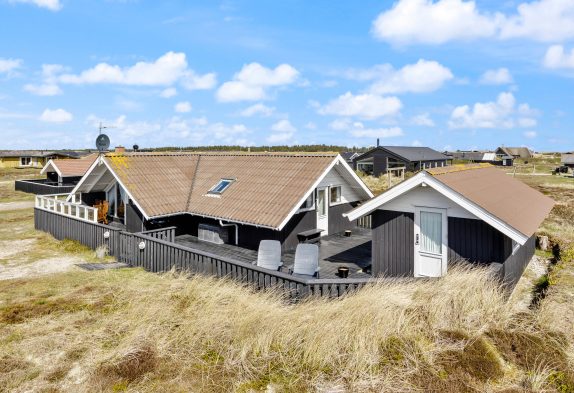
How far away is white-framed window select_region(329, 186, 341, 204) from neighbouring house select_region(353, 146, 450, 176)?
37.6 metres

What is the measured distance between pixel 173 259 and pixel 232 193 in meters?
5.12

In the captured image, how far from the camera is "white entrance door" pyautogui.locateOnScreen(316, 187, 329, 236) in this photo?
59.7ft

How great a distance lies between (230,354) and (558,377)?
216 inches

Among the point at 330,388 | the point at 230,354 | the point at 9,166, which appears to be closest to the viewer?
the point at 330,388

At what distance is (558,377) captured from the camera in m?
6.39

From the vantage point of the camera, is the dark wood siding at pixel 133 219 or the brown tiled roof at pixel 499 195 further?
the dark wood siding at pixel 133 219

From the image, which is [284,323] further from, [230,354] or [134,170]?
[134,170]

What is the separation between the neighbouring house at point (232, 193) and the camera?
1587 centimetres

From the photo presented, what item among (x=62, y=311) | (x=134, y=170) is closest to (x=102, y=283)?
(x=62, y=311)

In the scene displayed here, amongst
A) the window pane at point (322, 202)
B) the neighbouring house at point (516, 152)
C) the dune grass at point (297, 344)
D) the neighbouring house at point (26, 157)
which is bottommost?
the dune grass at point (297, 344)

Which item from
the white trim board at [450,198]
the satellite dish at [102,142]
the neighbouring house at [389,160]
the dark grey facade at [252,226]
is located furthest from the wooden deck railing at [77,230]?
the neighbouring house at [389,160]

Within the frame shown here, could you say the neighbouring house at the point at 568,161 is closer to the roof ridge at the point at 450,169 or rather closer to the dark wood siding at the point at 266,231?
the roof ridge at the point at 450,169

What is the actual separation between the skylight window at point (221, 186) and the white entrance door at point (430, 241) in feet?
29.9

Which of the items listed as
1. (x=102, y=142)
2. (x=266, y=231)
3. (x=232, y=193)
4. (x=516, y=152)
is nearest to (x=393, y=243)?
(x=266, y=231)
